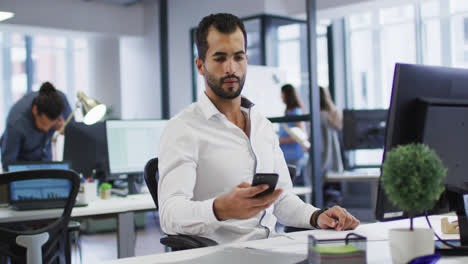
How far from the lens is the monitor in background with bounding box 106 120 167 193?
10.7ft

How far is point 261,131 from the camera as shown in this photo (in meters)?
1.89

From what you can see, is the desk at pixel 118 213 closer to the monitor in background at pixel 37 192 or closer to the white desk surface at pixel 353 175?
the monitor in background at pixel 37 192

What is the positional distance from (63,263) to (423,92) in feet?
5.82

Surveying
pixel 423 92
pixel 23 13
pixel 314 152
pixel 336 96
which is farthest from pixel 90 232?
pixel 423 92

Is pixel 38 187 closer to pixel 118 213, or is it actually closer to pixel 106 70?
pixel 118 213

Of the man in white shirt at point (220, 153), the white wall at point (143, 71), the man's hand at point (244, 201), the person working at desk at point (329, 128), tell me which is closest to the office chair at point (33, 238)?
the man in white shirt at point (220, 153)

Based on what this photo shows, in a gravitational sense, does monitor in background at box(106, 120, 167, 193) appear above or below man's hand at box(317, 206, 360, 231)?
above

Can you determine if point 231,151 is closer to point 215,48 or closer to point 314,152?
point 215,48

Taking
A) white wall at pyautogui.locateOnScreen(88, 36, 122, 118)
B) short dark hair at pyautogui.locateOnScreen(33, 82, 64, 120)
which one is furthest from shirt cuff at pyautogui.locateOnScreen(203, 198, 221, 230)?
white wall at pyautogui.locateOnScreen(88, 36, 122, 118)

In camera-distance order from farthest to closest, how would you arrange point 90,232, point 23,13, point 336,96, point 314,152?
point 336,96 → point 23,13 → point 90,232 → point 314,152

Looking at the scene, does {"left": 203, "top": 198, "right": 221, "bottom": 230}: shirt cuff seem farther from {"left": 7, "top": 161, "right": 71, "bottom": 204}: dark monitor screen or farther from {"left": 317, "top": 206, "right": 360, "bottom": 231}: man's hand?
{"left": 7, "top": 161, "right": 71, "bottom": 204}: dark monitor screen

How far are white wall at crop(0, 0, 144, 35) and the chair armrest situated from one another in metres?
6.30

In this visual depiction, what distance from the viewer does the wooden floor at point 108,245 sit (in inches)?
194

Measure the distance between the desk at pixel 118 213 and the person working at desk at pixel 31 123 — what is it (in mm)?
851
